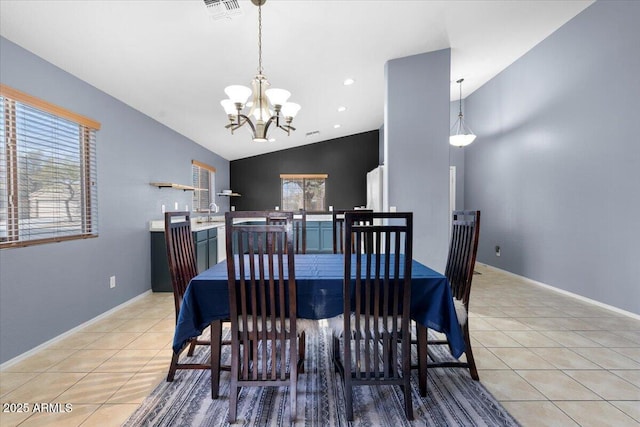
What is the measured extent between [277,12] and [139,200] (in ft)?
8.74

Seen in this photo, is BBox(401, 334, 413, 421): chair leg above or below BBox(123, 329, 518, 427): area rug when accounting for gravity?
above

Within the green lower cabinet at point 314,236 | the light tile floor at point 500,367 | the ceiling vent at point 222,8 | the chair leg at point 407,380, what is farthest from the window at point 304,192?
the chair leg at point 407,380

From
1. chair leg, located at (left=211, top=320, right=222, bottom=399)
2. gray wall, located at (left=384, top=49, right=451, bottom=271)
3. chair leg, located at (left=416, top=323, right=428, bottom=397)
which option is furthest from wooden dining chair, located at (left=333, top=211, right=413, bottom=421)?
gray wall, located at (left=384, top=49, right=451, bottom=271)

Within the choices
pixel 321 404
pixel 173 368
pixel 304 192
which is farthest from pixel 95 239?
pixel 304 192

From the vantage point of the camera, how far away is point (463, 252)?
2.04 meters

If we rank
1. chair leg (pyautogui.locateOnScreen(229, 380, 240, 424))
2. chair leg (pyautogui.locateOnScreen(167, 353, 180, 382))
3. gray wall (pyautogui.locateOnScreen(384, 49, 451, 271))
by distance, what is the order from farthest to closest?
gray wall (pyautogui.locateOnScreen(384, 49, 451, 271))
chair leg (pyautogui.locateOnScreen(167, 353, 180, 382))
chair leg (pyautogui.locateOnScreen(229, 380, 240, 424))

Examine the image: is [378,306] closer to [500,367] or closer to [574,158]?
[500,367]

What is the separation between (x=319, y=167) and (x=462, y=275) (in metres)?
5.73

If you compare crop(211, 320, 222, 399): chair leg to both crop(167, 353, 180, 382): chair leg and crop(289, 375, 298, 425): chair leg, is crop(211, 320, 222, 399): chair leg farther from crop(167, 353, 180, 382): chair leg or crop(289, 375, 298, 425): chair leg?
crop(289, 375, 298, 425): chair leg

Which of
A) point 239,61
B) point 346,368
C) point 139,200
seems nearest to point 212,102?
point 239,61

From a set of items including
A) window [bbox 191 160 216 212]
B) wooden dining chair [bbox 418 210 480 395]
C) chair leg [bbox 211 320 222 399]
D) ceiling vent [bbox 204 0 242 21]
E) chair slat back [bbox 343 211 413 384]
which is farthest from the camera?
window [bbox 191 160 216 212]

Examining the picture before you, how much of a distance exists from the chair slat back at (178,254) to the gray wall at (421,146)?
241cm

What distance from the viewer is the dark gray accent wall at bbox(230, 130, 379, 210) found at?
24.3 feet

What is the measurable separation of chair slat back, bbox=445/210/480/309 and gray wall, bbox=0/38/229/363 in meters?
3.14
